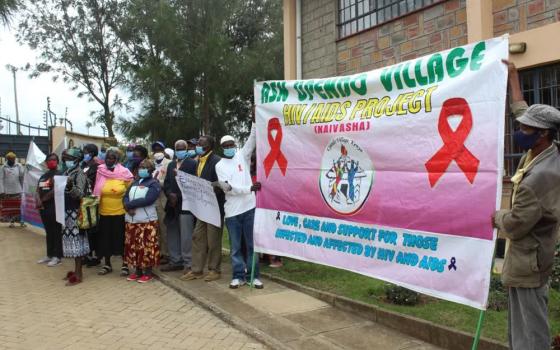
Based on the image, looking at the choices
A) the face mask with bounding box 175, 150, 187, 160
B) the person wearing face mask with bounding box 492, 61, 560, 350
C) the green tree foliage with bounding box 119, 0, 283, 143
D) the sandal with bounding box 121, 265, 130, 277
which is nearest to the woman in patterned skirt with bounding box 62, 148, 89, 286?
the sandal with bounding box 121, 265, 130, 277

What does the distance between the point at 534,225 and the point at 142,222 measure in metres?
→ 5.15

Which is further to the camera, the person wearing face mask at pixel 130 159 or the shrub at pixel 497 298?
the person wearing face mask at pixel 130 159

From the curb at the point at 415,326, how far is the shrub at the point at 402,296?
0.30 metres

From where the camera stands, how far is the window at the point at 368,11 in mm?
8875

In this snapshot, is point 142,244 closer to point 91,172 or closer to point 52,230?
point 91,172

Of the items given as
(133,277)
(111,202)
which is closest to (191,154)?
(111,202)

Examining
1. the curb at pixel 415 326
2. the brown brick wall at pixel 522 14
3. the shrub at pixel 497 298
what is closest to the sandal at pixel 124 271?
the curb at pixel 415 326

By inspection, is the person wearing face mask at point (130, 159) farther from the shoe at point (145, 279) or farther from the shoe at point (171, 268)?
the shoe at point (145, 279)

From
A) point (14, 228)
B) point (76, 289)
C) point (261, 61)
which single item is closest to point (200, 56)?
point (261, 61)

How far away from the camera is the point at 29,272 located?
25.2ft

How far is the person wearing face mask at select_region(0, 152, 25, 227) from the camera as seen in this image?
1284 cm

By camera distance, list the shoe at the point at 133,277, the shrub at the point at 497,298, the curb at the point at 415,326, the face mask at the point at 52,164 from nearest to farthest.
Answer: the curb at the point at 415,326, the shrub at the point at 497,298, the shoe at the point at 133,277, the face mask at the point at 52,164

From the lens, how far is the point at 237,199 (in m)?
6.18

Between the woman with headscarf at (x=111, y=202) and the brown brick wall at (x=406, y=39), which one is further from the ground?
the brown brick wall at (x=406, y=39)
